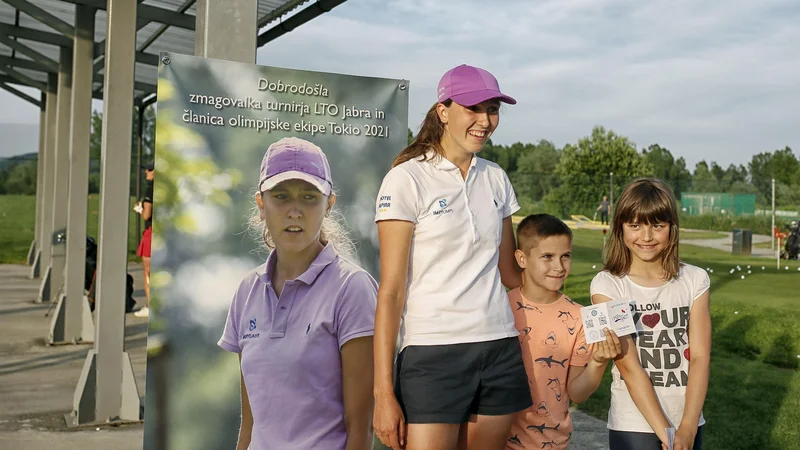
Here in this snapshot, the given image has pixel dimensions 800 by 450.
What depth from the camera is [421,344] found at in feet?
8.89

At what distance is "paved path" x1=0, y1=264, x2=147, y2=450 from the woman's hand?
12.4 ft

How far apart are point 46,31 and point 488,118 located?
1147 centimetres

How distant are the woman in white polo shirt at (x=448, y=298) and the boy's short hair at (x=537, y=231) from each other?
1.15 feet

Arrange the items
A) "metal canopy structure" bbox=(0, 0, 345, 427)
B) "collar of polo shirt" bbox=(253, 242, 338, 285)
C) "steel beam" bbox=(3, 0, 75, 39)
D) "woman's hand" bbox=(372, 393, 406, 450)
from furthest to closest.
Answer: "steel beam" bbox=(3, 0, 75, 39), "metal canopy structure" bbox=(0, 0, 345, 427), "collar of polo shirt" bbox=(253, 242, 338, 285), "woman's hand" bbox=(372, 393, 406, 450)

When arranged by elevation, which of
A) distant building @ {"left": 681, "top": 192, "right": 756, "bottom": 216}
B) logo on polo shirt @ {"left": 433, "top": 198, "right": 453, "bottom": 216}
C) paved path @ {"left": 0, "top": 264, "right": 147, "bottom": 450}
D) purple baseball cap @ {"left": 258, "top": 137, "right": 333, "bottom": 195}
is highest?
distant building @ {"left": 681, "top": 192, "right": 756, "bottom": 216}

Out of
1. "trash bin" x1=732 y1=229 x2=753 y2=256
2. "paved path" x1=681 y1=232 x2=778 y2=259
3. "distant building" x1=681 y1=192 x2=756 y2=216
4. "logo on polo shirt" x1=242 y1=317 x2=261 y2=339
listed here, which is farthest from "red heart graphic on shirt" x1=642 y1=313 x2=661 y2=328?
"distant building" x1=681 y1=192 x2=756 y2=216

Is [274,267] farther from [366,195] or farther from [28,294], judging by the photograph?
[28,294]

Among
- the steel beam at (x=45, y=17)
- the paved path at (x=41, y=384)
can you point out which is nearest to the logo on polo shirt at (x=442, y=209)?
the paved path at (x=41, y=384)

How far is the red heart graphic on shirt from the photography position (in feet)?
10.3

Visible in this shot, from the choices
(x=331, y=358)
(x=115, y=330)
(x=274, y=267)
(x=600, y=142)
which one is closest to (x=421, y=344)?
(x=331, y=358)

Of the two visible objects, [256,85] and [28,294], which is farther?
[28,294]

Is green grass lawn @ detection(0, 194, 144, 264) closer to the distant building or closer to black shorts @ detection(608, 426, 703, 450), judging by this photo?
the distant building

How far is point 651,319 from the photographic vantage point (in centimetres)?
313

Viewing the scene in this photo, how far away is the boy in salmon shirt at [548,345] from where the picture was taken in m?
3.11
